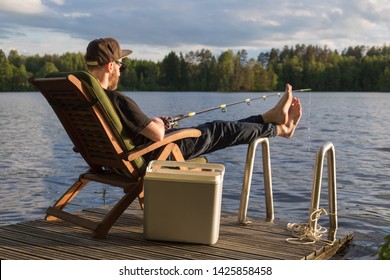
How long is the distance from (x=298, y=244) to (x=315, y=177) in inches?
25.5

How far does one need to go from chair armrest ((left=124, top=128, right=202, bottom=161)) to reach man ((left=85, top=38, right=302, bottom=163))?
0.05m

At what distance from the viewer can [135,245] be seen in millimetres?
4168

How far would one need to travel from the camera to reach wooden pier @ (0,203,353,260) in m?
3.97

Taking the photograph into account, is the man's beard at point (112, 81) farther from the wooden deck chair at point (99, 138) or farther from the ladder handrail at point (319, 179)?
the ladder handrail at point (319, 179)

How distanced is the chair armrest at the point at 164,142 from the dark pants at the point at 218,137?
0.18 metres

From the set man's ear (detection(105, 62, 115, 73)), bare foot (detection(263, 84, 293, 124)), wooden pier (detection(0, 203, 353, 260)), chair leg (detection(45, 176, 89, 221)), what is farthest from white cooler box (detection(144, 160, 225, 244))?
bare foot (detection(263, 84, 293, 124))

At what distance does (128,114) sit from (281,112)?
149 centimetres

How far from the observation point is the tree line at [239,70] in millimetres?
95375

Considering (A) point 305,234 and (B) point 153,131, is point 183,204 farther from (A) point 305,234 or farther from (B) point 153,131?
(A) point 305,234

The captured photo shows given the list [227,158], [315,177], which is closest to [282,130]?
[315,177]

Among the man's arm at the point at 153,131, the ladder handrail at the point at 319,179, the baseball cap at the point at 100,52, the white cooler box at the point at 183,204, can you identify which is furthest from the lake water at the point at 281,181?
the baseball cap at the point at 100,52

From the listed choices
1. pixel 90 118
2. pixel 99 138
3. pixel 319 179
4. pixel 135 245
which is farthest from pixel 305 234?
pixel 90 118

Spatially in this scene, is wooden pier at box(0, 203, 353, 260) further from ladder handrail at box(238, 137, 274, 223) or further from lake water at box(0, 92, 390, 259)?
lake water at box(0, 92, 390, 259)
